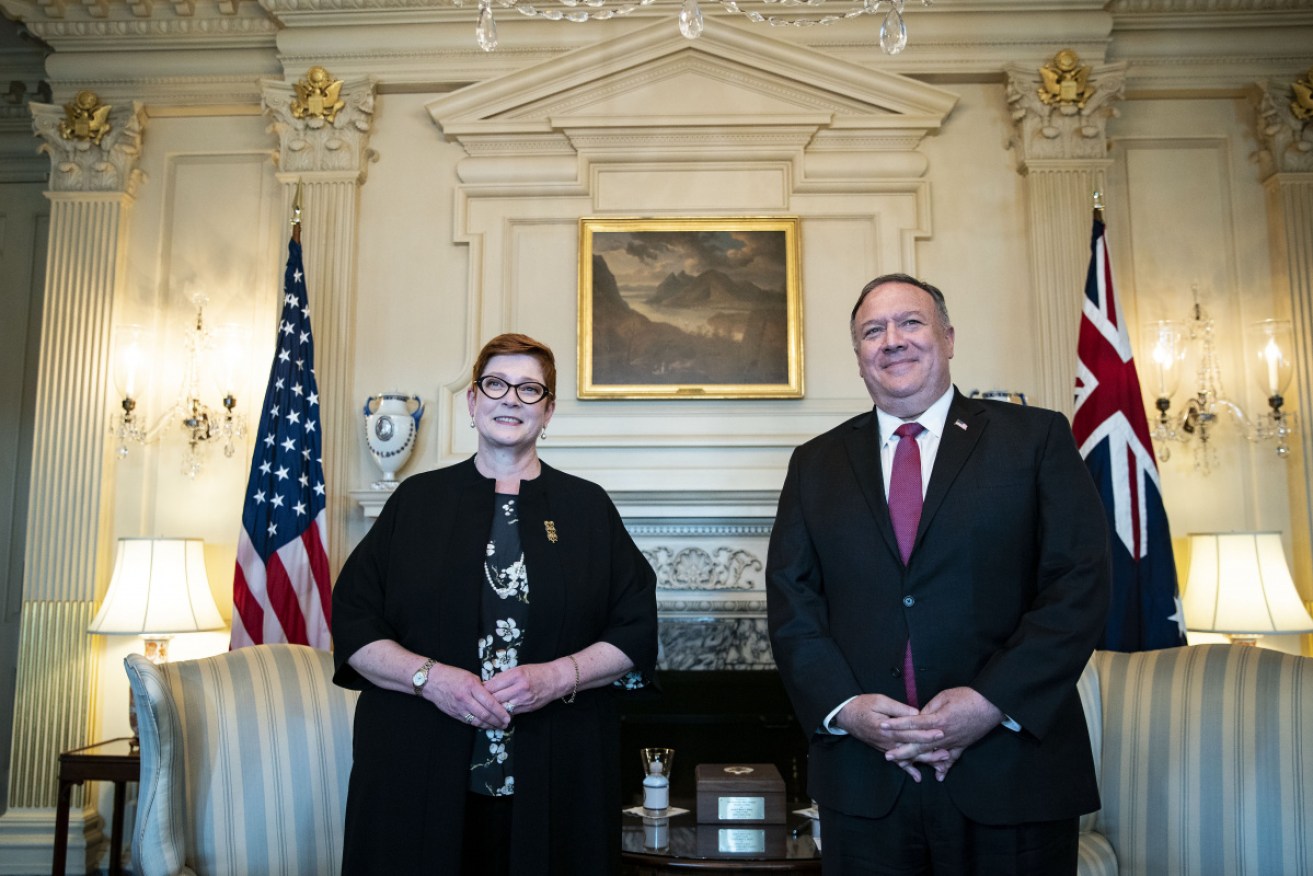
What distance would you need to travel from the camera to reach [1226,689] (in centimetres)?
264

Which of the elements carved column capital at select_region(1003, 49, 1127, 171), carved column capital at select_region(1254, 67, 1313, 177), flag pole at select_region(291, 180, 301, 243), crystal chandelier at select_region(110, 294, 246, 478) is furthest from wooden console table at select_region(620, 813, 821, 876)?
carved column capital at select_region(1254, 67, 1313, 177)

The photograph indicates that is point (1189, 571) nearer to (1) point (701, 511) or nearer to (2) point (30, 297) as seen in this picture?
(1) point (701, 511)

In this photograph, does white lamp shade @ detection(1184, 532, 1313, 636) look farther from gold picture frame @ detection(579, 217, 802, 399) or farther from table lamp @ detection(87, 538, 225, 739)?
table lamp @ detection(87, 538, 225, 739)

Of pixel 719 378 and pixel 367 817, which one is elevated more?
pixel 719 378

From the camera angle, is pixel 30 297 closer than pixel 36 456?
No

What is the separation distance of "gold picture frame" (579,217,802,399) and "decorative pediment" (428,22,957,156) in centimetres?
42

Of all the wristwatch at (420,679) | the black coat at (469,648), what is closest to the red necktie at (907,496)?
the black coat at (469,648)

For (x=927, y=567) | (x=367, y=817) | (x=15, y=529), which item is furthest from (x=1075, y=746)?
(x=15, y=529)

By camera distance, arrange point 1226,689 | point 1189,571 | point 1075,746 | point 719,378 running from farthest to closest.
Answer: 1. point 719,378
2. point 1189,571
3. point 1226,689
4. point 1075,746

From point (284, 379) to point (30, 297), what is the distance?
2.07m

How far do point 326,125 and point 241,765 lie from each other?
10.2ft

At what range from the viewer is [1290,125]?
450 centimetres

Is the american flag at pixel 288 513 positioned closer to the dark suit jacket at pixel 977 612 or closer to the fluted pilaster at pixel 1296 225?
the dark suit jacket at pixel 977 612

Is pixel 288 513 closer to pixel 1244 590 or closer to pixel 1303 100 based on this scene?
pixel 1244 590
